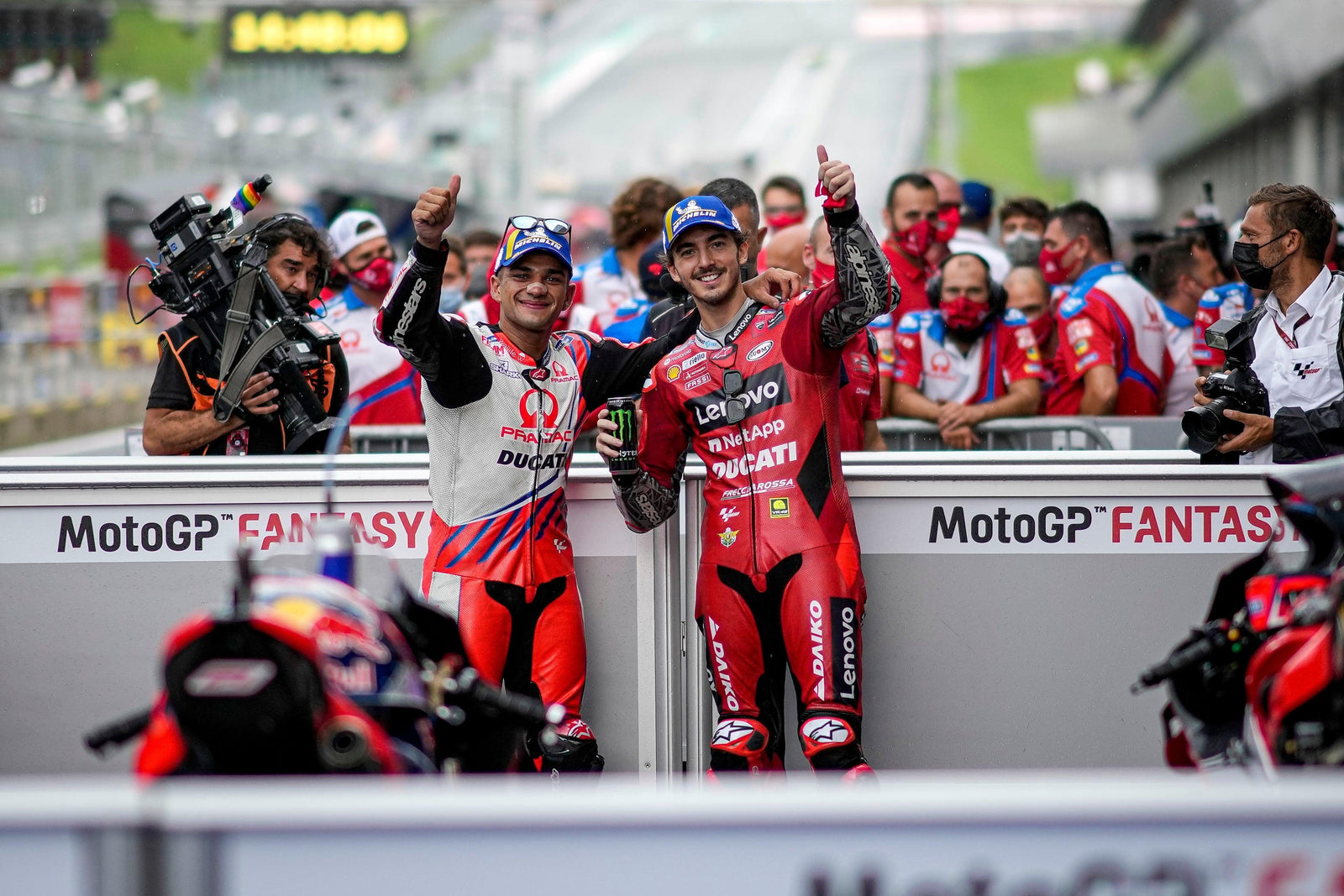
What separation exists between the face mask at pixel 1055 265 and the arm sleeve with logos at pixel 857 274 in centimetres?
460

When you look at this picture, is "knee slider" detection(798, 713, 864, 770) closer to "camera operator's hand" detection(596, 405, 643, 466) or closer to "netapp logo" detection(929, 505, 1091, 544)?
"netapp logo" detection(929, 505, 1091, 544)

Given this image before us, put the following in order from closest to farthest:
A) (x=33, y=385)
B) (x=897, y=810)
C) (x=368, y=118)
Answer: (x=897, y=810) < (x=33, y=385) < (x=368, y=118)

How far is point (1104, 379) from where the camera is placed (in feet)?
22.7

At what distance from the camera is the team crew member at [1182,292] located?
24.4 ft

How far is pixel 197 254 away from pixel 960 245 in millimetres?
4548

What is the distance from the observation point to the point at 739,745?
168 inches

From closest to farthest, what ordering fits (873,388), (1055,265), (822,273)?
1. (873,388)
2. (822,273)
3. (1055,265)

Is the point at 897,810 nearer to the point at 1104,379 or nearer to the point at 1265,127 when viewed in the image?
the point at 1104,379

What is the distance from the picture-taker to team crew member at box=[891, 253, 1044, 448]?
255 inches

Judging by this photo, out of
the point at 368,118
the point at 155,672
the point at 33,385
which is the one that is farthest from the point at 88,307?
the point at 368,118

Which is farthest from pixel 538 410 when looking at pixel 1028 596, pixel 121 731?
pixel 121 731

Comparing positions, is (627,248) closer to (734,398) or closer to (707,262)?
(707,262)

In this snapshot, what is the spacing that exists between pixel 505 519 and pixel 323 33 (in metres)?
22.1

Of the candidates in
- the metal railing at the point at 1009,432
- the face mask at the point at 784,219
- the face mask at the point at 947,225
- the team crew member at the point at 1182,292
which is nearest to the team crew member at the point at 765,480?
the metal railing at the point at 1009,432
